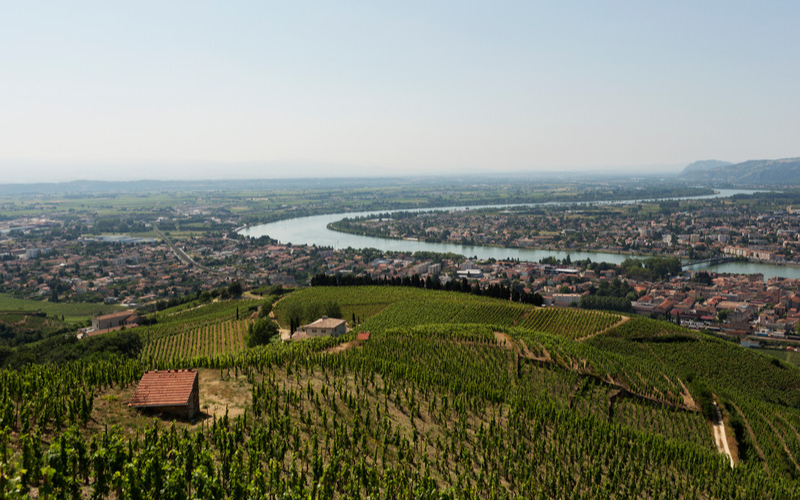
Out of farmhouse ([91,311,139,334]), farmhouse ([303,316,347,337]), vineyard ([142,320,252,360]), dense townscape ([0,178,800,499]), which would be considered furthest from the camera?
farmhouse ([91,311,139,334])

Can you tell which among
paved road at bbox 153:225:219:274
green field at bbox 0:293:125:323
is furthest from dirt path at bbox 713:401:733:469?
paved road at bbox 153:225:219:274

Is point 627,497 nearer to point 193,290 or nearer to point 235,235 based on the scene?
point 193,290

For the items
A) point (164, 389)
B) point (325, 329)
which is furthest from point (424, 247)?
point (164, 389)

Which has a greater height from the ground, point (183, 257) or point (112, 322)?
point (112, 322)

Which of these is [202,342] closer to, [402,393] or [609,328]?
[402,393]

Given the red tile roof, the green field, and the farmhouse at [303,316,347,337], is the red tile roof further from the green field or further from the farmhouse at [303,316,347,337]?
the green field

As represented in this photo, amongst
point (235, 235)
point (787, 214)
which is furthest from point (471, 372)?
point (787, 214)

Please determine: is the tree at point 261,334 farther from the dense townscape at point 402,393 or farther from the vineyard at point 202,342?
the vineyard at point 202,342
